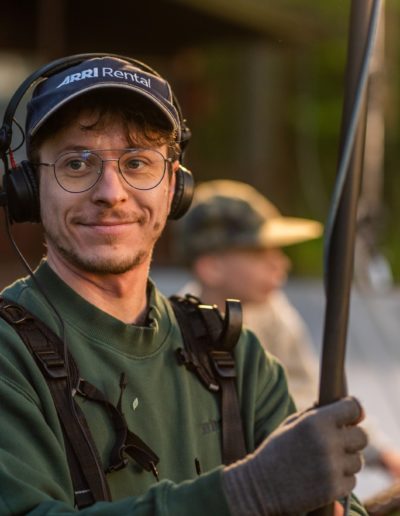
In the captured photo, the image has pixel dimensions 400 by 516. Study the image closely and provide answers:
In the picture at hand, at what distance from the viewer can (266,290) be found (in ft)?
16.1

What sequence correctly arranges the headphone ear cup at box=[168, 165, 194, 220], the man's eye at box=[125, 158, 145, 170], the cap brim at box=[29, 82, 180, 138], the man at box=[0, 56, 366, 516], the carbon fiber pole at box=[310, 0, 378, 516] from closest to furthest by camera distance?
the carbon fiber pole at box=[310, 0, 378, 516] → the man at box=[0, 56, 366, 516] → the cap brim at box=[29, 82, 180, 138] → the man's eye at box=[125, 158, 145, 170] → the headphone ear cup at box=[168, 165, 194, 220]

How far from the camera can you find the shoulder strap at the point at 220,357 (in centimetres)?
236

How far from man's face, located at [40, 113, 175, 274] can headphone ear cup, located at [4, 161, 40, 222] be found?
0.02 meters

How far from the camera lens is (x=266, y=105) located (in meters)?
21.2

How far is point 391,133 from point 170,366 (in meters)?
23.0

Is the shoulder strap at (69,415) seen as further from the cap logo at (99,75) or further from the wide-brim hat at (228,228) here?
the wide-brim hat at (228,228)

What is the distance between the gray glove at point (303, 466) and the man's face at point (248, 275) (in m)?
3.07

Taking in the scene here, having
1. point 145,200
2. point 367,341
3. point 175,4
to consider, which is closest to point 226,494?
point 145,200

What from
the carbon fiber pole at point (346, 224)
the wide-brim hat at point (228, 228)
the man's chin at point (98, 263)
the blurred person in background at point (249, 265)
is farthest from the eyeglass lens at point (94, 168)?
the wide-brim hat at point (228, 228)

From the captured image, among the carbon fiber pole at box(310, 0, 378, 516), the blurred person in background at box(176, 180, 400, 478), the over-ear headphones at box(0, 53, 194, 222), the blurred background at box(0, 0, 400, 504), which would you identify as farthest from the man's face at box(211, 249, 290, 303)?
the carbon fiber pole at box(310, 0, 378, 516)

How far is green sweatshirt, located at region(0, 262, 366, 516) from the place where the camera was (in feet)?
6.14

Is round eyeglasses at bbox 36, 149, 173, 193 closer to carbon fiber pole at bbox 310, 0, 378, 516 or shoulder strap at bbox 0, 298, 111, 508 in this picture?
shoulder strap at bbox 0, 298, 111, 508

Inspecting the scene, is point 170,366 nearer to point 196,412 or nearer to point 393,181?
point 196,412

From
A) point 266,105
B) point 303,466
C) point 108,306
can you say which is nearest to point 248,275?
point 108,306
